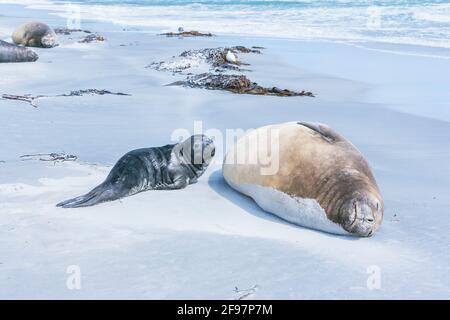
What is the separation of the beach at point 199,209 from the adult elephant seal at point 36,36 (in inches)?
188

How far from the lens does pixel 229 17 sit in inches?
1144

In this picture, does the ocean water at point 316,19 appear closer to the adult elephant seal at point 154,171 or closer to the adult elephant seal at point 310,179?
the adult elephant seal at point 154,171

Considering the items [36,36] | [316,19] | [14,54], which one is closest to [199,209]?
[14,54]

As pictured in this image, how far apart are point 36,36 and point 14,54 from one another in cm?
280

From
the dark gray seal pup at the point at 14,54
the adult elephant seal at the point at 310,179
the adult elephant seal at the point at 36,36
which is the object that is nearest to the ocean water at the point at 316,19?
the adult elephant seal at the point at 36,36

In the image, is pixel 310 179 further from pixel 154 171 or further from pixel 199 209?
pixel 154 171

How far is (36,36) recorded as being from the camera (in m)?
15.0

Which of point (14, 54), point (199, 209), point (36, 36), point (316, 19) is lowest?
point (199, 209)

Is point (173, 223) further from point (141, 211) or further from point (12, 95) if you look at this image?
point (12, 95)

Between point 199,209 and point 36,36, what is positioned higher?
point 36,36

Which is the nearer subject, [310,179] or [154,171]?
[310,179]

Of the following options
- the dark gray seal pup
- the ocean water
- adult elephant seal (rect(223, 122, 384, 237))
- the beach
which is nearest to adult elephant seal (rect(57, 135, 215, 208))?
the beach

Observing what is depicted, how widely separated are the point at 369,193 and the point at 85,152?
125 inches
